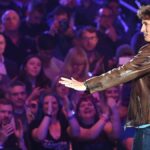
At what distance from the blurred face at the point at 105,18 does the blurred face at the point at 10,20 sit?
2.18 ft

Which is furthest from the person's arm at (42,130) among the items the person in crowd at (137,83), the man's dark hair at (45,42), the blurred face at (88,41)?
the person in crowd at (137,83)

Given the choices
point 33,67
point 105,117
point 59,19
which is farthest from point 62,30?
point 105,117

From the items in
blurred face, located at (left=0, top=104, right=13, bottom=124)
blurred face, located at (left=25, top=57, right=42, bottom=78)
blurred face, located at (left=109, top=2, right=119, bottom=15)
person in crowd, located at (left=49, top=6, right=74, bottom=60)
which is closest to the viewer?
blurred face, located at (left=0, top=104, right=13, bottom=124)

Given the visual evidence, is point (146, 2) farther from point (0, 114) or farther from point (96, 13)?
point (0, 114)

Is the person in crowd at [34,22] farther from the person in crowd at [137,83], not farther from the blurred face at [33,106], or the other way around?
the person in crowd at [137,83]

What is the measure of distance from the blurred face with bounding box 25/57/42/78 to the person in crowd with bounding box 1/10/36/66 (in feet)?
0.17

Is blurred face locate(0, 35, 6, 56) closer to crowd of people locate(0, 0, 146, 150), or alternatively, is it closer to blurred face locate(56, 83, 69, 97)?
crowd of people locate(0, 0, 146, 150)

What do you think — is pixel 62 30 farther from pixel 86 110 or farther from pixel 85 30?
pixel 86 110

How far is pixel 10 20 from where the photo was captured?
292 cm

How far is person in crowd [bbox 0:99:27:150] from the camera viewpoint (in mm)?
2848

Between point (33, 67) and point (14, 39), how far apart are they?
226mm

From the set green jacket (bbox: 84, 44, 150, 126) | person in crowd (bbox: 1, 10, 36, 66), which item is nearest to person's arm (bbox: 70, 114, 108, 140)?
person in crowd (bbox: 1, 10, 36, 66)

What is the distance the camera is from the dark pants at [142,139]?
1455 millimetres

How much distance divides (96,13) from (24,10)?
1.84ft
